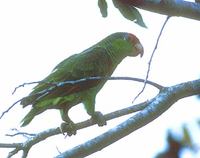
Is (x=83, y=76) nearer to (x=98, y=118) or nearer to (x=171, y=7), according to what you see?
(x=98, y=118)

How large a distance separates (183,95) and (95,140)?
695mm

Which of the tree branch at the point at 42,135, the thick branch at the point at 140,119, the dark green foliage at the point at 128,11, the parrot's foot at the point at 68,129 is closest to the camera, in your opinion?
the thick branch at the point at 140,119

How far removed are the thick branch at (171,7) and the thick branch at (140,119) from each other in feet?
1.58

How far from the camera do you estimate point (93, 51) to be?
165 inches

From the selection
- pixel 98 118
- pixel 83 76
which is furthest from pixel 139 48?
pixel 98 118

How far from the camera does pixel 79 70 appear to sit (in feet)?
12.1

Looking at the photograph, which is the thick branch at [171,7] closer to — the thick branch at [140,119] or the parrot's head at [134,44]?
the thick branch at [140,119]

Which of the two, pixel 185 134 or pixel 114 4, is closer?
pixel 185 134

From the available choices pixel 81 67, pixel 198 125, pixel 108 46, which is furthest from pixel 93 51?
pixel 198 125

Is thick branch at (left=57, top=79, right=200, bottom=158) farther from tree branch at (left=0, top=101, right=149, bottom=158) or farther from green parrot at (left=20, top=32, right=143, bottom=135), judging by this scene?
green parrot at (left=20, top=32, right=143, bottom=135)

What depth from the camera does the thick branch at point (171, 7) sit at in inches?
82.1

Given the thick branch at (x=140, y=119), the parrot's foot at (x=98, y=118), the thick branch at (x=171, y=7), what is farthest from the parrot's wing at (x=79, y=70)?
the thick branch at (x=171, y=7)

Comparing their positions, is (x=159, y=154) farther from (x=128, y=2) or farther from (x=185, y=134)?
(x=128, y=2)

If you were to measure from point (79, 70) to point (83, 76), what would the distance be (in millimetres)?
75
